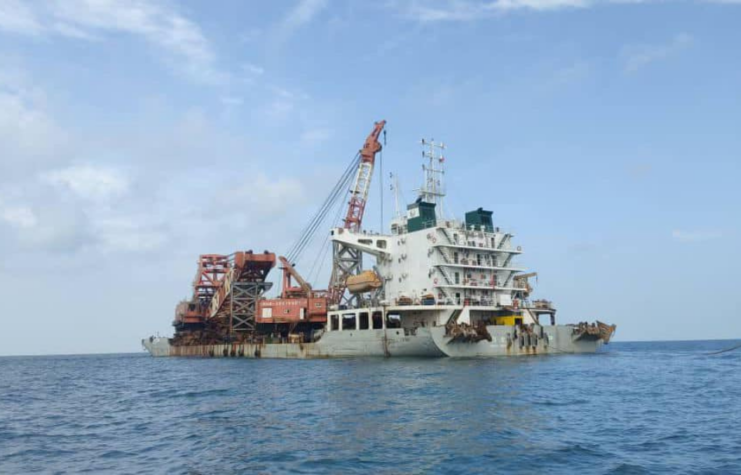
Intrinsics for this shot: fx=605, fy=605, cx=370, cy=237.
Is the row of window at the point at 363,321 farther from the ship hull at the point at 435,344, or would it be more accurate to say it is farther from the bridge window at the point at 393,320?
the ship hull at the point at 435,344

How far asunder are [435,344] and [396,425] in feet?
87.8

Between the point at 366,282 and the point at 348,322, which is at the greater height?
the point at 366,282

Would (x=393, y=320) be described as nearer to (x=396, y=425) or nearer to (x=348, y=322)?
(x=348, y=322)

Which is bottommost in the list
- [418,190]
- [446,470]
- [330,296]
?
[446,470]

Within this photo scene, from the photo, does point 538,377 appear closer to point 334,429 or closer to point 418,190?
point 334,429

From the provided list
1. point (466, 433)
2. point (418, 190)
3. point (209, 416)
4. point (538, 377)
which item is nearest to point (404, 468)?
point (466, 433)

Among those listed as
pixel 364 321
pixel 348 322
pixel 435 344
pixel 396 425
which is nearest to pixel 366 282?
pixel 364 321

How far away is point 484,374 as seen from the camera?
35.0m

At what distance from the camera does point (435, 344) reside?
4728cm

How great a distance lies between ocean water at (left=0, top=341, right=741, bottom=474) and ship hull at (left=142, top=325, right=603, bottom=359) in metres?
9.09

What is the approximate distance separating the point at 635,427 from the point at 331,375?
73.3ft

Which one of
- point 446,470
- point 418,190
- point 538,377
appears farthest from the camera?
point 418,190

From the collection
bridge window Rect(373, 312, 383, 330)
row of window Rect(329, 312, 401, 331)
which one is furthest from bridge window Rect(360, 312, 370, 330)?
bridge window Rect(373, 312, 383, 330)

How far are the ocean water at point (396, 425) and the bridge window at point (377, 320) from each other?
16546 mm
